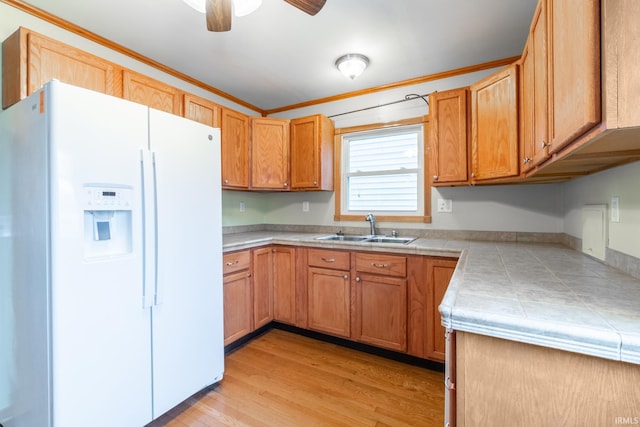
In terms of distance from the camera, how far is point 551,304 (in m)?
0.83

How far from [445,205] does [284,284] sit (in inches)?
66.8

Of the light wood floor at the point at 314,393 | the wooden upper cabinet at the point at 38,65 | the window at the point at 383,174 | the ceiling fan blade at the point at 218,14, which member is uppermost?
the ceiling fan blade at the point at 218,14

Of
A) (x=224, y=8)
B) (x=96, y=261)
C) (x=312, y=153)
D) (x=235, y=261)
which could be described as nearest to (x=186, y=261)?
(x=96, y=261)

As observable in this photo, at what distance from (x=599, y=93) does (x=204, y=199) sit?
1842mm

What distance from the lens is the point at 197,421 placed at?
156 cm

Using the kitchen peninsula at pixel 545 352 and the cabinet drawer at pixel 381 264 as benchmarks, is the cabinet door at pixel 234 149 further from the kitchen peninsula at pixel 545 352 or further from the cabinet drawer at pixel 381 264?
the kitchen peninsula at pixel 545 352

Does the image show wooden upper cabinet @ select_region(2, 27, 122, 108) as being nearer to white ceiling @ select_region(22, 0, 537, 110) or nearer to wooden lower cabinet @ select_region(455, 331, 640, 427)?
white ceiling @ select_region(22, 0, 537, 110)

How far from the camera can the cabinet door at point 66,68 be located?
1499 millimetres

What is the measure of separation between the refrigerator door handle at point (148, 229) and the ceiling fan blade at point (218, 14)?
30.1 inches

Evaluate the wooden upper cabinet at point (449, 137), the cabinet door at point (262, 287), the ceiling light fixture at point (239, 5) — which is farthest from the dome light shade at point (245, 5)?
the cabinet door at point (262, 287)

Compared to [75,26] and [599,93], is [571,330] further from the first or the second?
[75,26]

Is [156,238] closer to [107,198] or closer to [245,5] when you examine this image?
[107,198]

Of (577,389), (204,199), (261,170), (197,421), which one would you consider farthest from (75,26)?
(577,389)

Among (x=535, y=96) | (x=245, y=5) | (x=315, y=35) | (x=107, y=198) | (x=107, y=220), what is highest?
(x=315, y=35)
